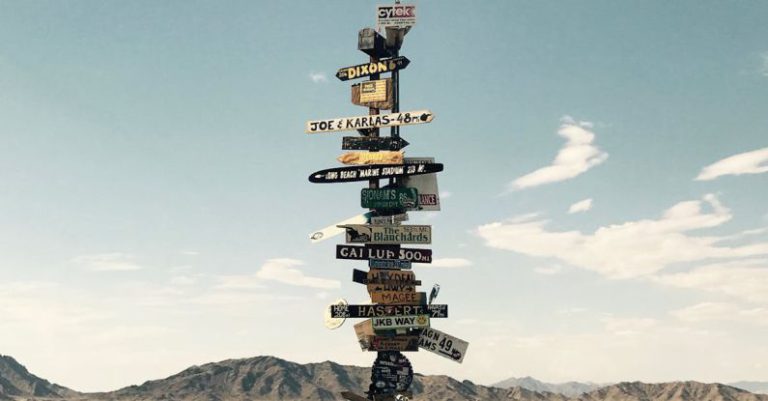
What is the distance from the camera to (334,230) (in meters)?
40.0

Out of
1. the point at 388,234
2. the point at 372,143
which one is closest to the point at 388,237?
the point at 388,234

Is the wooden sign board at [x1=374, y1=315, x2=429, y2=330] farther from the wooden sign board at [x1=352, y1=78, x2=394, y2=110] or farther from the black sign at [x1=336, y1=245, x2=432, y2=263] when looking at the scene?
the wooden sign board at [x1=352, y1=78, x2=394, y2=110]

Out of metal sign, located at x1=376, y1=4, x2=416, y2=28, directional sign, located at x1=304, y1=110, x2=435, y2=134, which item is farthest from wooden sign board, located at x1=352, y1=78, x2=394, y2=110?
metal sign, located at x1=376, y1=4, x2=416, y2=28

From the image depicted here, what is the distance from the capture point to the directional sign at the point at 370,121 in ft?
129

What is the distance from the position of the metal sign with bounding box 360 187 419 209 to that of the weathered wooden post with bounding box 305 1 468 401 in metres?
0.05

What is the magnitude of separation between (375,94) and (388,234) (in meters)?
7.72

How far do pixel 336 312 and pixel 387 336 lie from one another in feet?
9.46

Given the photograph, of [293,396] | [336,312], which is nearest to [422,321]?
[336,312]

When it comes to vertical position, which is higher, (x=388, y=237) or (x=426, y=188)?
(x=426, y=188)

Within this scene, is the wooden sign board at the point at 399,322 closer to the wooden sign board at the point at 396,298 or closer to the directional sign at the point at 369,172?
the wooden sign board at the point at 396,298

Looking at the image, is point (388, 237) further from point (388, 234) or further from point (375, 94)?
point (375, 94)

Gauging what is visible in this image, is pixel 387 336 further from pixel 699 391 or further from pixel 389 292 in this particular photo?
pixel 699 391

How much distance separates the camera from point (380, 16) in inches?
1631

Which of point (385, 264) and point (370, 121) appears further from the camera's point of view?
point (370, 121)
